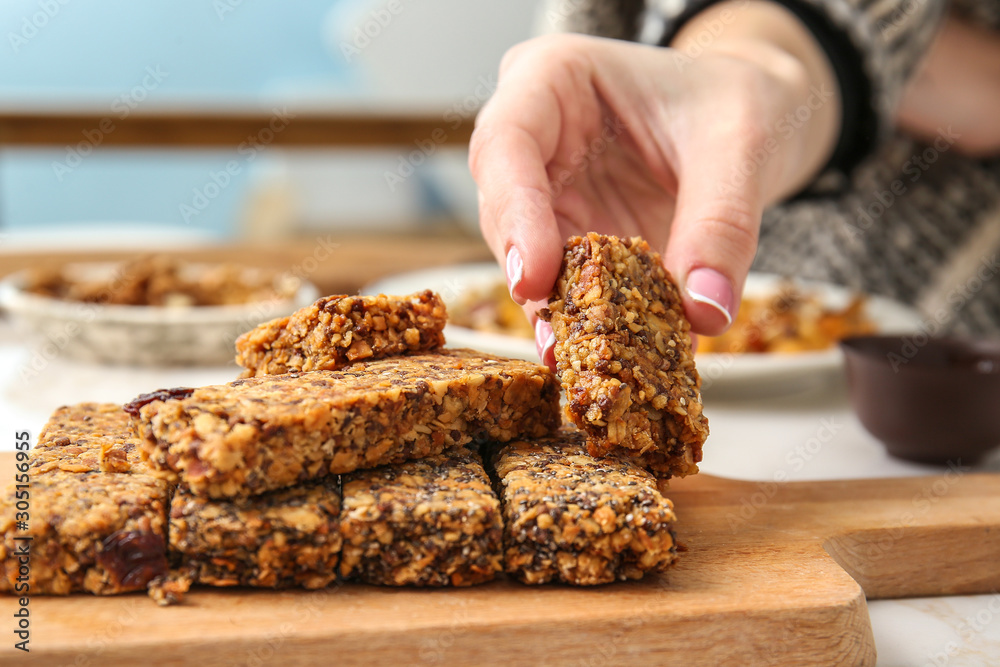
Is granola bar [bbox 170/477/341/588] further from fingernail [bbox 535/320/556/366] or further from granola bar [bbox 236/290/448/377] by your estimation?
fingernail [bbox 535/320/556/366]

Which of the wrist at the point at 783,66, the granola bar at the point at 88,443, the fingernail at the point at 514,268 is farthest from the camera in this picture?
the wrist at the point at 783,66

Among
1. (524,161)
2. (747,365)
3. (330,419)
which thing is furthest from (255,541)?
(747,365)

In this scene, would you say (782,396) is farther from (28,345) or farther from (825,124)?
(28,345)

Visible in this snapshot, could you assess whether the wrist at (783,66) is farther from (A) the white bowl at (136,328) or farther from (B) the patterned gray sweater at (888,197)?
(A) the white bowl at (136,328)

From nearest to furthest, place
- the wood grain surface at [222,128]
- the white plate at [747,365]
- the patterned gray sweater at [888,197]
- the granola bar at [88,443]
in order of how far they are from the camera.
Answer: the granola bar at [88,443] < the white plate at [747,365] < the patterned gray sweater at [888,197] < the wood grain surface at [222,128]

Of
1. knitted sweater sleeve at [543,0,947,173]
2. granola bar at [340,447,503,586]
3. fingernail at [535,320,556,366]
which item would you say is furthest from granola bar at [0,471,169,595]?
knitted sweater sleeve at [543,0,947,173]

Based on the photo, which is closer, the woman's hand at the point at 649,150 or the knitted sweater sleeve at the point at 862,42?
the woman's hand at the point at 649,150

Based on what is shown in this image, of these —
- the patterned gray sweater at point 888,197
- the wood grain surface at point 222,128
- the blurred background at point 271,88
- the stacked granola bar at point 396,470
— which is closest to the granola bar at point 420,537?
the stacked granola bar at point 396,470
